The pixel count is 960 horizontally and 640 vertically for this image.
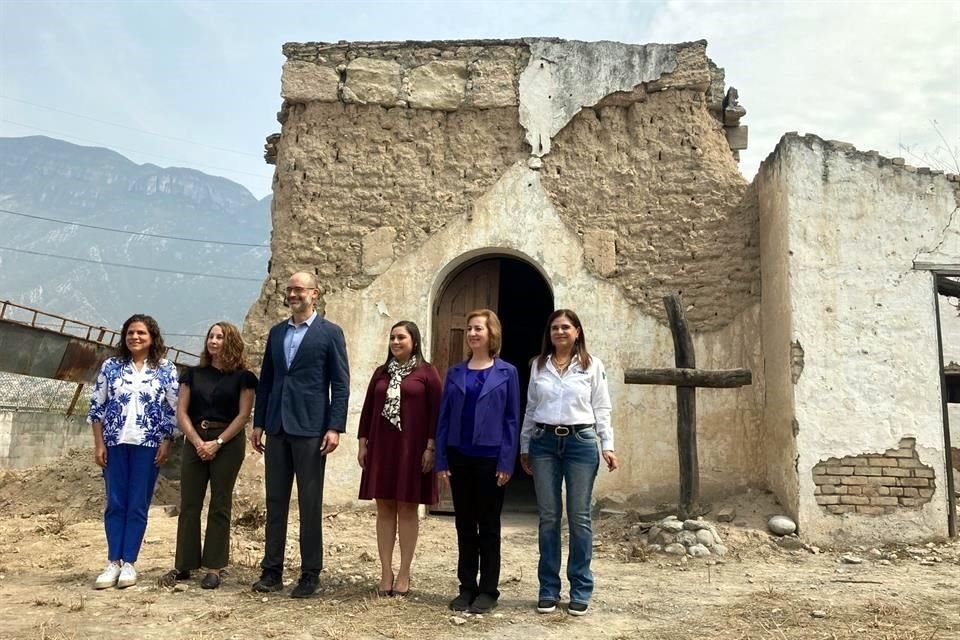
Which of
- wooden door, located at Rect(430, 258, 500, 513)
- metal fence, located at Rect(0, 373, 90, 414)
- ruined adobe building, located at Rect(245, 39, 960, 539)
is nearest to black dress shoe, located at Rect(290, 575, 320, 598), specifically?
ruined adobe building, located at Rect(245, 39, 960, 539)

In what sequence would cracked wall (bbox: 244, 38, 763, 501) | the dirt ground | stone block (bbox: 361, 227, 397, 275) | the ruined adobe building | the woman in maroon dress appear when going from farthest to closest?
stone block (bbox: 361, 227, 397, 275)
cracked wall (bbox: 244, 38, 763, 501)
the ruined adobe building
the woman in maroon dress
the dirt ground

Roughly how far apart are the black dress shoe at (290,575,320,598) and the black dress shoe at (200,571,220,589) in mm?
468

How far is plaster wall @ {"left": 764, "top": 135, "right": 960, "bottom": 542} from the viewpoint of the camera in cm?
579

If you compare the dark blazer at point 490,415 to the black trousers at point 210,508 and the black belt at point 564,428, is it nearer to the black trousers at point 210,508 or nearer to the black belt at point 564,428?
the black belt at point 564,428

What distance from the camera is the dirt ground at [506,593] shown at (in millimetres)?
3398

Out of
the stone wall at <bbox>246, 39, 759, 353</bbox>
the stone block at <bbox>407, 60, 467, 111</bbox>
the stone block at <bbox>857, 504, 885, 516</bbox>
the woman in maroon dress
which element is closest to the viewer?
the woman in maroon dress

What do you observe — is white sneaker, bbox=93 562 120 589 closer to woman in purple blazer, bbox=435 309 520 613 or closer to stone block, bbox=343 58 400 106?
woman in purple blazer, bbox=435 309 520 613

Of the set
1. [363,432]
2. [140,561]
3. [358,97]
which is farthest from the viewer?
[358,97]

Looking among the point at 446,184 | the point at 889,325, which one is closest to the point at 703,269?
the point at 889,325

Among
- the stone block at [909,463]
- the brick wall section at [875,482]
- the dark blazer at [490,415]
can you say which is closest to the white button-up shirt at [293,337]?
the dark blazer at [490,415]

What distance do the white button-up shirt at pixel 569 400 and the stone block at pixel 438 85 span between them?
13.8 feet

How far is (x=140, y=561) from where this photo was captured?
15.6 feet

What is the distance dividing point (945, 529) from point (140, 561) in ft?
20.2

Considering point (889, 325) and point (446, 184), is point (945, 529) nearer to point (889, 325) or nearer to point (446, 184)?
point (889, 325)
